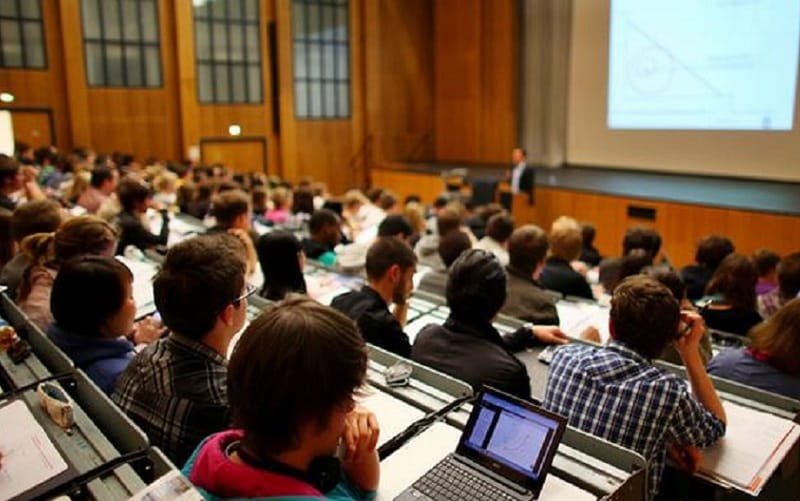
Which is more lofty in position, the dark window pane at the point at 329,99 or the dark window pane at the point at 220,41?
the dark window pane at the point at 220,41

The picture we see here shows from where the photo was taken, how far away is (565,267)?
4.05m

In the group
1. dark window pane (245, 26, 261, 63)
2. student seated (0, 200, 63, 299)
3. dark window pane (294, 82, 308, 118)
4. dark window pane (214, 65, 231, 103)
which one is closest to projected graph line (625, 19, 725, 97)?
dark window pane (294, 82, 308, 118)

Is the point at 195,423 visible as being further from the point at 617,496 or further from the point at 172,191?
the point at 172,191

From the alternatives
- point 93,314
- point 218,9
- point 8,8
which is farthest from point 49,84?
point 93,314

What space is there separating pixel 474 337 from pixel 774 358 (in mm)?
1113

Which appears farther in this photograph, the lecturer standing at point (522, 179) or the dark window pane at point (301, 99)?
the dark window pane at point (301, 99)

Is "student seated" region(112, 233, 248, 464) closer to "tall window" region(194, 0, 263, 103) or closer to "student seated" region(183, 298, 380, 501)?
"student seated" region(183, 298, 380, 501)

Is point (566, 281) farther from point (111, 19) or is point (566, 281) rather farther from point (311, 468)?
point (111, 19)

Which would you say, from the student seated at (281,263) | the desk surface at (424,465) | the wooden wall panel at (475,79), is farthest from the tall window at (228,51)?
the desk surface at (424,465)

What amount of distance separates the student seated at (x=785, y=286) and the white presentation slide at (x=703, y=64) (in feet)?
18.0

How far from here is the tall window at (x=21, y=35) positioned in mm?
9297

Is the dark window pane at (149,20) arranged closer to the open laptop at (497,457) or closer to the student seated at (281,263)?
the student seated at (281,263)

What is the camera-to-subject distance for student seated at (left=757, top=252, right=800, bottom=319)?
134 inches

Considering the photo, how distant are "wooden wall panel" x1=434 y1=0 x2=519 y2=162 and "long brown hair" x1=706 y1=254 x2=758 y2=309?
8888 millimetres
